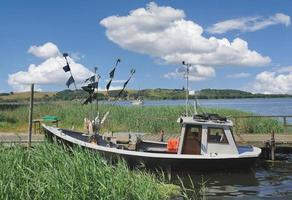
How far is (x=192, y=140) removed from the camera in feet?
57.4

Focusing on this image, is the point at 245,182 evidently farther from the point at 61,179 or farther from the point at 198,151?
the point at 61,179

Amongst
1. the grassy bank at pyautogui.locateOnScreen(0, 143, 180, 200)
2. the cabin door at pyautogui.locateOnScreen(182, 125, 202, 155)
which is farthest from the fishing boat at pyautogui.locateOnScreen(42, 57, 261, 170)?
the grassy bank at pyautogui.locateOnScreen(0, 143, 180, 200)

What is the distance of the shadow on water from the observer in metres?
14.8

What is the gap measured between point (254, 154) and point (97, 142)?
233 inches

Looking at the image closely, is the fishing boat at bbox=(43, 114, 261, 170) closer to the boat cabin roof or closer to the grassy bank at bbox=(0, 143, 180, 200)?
the boat cabin roof

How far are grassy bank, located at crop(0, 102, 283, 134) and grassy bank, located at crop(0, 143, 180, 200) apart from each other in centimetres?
1512

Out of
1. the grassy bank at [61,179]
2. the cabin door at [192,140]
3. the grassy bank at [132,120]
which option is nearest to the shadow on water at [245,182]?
the cabin door at [192,140]

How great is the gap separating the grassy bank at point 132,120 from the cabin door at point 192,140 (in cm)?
795

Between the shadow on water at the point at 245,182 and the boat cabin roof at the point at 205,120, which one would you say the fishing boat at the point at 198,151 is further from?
the shadow on water at the point at 245,182

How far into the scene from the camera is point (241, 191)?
50.2 ft

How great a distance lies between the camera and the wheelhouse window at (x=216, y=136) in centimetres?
1730

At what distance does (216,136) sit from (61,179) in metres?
9.23

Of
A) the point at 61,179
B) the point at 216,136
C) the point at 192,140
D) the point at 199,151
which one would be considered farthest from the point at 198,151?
the point at 61,179

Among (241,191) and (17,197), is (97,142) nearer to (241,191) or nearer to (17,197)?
(241,191)
